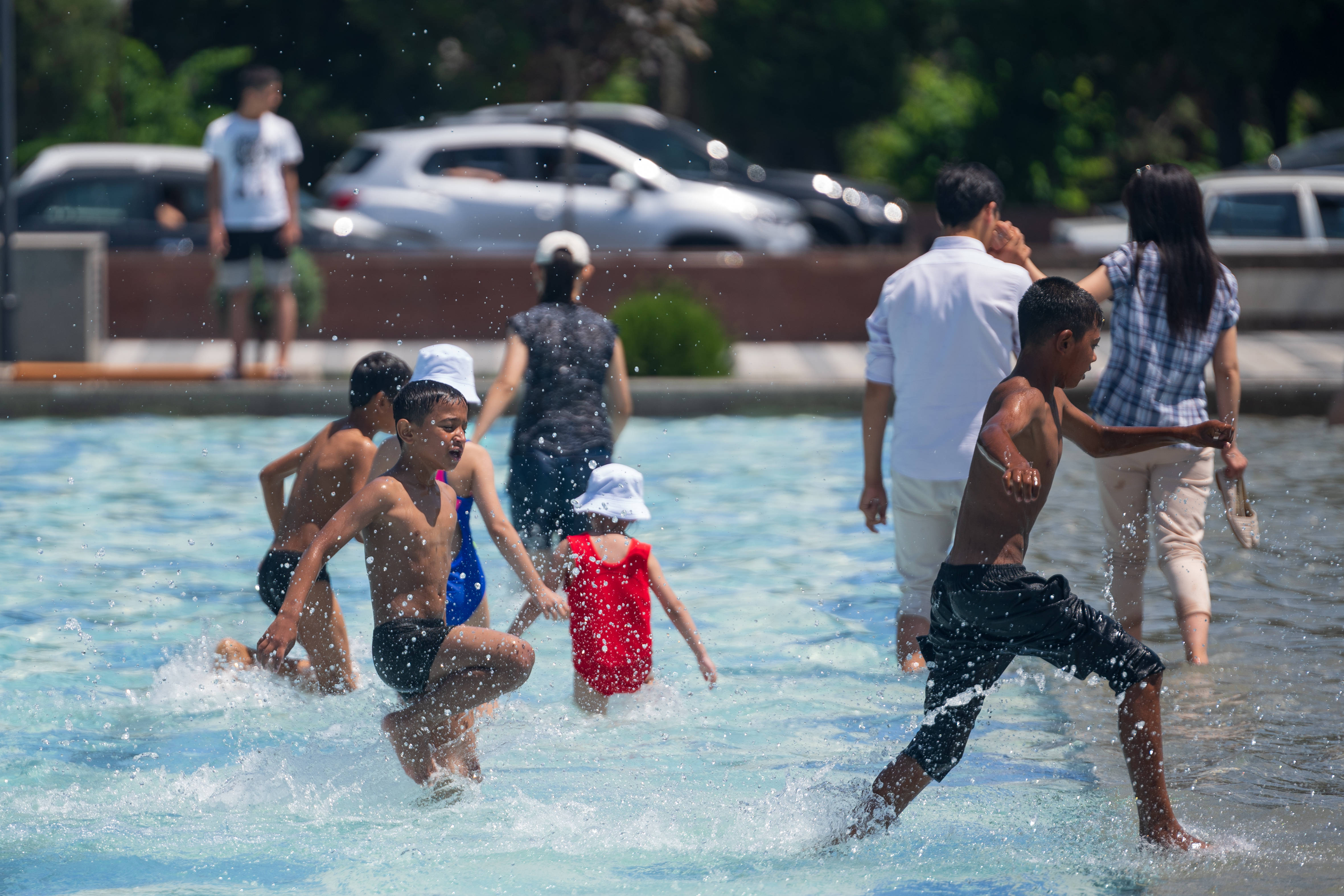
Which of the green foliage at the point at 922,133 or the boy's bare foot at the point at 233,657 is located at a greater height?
the green foliage at the point at 922,133

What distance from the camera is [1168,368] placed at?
21.5 ft

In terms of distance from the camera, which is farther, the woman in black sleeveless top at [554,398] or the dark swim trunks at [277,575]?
the woman in black sleeveless top at [554,398]

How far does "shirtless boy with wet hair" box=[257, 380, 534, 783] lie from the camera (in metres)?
5.06

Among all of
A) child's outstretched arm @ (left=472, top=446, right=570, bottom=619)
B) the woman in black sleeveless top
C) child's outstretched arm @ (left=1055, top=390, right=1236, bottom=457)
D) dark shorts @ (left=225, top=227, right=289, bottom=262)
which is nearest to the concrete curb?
dark shorts @ (left=225, top=227, right=289, bottom=262)

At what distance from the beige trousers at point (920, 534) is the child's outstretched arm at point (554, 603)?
4.41 feet

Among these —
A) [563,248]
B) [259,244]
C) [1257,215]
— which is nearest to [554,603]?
[563,248]

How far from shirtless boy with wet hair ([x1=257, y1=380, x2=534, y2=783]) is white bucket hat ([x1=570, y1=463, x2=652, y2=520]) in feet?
2.42

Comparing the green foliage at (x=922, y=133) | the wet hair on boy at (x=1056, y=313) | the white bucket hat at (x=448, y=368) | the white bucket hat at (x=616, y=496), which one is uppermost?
the green foliage at (x=922, y=133)

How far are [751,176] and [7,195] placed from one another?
33.4ft

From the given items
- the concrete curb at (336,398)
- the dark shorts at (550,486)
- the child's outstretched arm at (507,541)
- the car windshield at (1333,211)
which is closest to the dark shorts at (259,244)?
the concrete curb at (336,398)

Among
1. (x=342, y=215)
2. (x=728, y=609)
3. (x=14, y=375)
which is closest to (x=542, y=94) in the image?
(x=342, y=215)

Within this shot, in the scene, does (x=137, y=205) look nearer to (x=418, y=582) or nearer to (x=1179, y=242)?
(x=1179, y=242)

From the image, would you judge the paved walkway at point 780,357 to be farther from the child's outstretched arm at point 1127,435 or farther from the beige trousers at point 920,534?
the child's outstretched arm at point 1127,435

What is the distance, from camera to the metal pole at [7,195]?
14.0 m
